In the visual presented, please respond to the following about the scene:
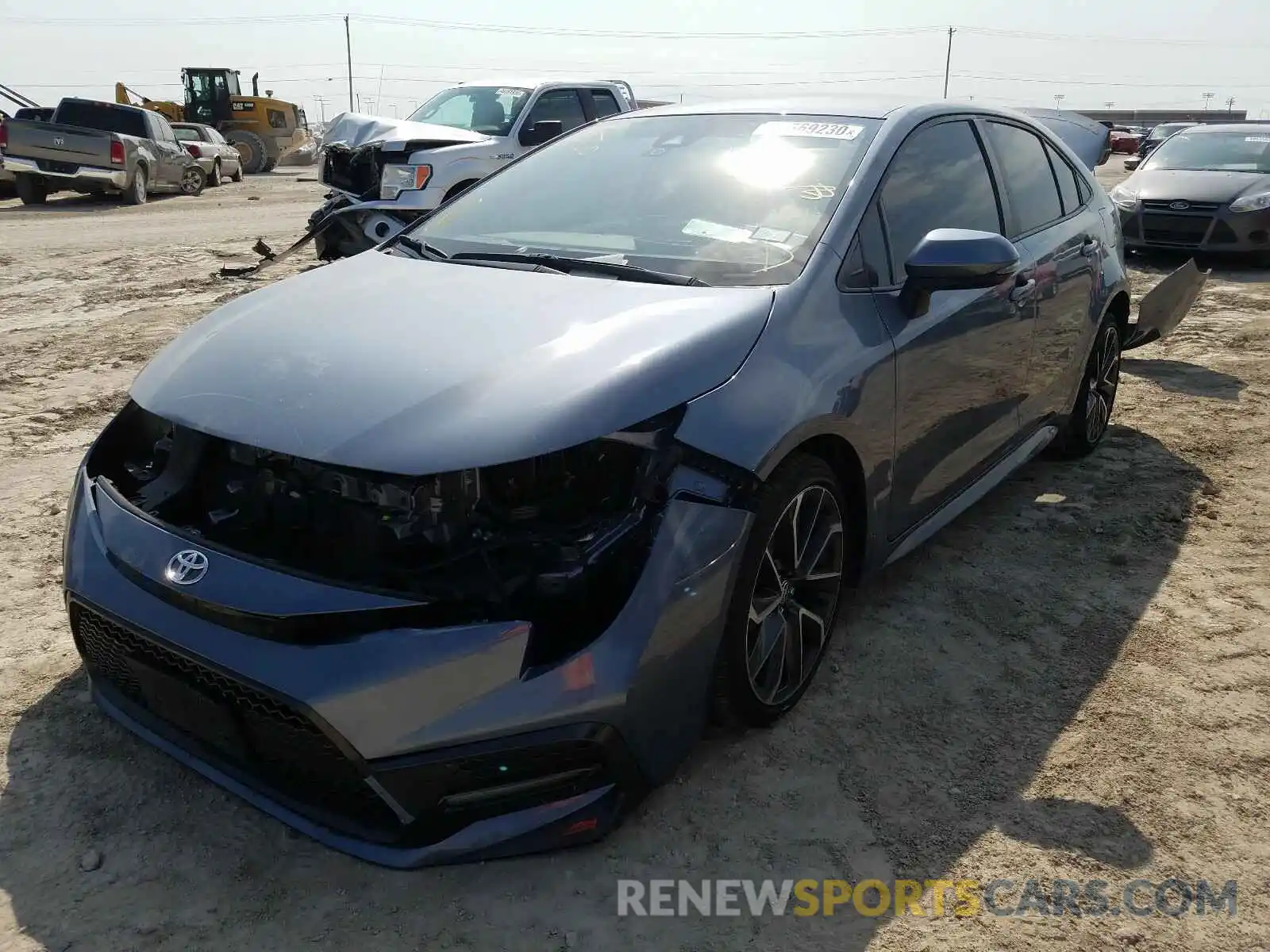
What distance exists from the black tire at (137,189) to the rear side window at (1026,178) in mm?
16032

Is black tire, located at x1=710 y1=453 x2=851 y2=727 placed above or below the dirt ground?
above

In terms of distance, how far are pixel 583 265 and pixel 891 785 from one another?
1629 mm

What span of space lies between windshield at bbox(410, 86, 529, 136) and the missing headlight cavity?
8533 mm

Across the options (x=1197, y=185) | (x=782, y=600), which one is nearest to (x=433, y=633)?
(x=782, y=600)

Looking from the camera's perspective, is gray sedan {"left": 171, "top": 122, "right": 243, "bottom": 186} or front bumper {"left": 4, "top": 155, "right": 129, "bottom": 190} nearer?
front bumper {"left": 4, "top": 155, "right": 129, "bottom": 190}

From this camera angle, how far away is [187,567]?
85.0 inches

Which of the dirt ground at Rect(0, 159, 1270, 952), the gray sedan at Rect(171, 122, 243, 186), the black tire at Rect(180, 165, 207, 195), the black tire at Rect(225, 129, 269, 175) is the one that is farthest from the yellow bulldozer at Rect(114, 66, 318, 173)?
the dirt ground at Rect(0, 159, 1270, 952)

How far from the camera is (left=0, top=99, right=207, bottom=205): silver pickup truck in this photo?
51.3ft

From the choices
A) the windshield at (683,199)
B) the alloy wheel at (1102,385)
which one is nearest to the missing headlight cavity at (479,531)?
the windshield at (683,199)

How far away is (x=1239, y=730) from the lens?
111 inches

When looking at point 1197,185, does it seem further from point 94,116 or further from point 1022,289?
point 94,116

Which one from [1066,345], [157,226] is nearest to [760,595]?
[1066,345]

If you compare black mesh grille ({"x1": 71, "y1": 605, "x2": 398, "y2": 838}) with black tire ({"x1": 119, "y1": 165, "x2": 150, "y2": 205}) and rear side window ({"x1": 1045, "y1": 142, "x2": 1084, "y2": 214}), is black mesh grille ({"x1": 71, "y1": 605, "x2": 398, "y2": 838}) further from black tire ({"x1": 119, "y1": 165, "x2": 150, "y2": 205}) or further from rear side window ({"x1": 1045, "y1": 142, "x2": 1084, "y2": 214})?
black tire ({"x1": 119, "y1": 165, "x2": 150, "y2": 205})

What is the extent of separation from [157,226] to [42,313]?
6.00 meters
